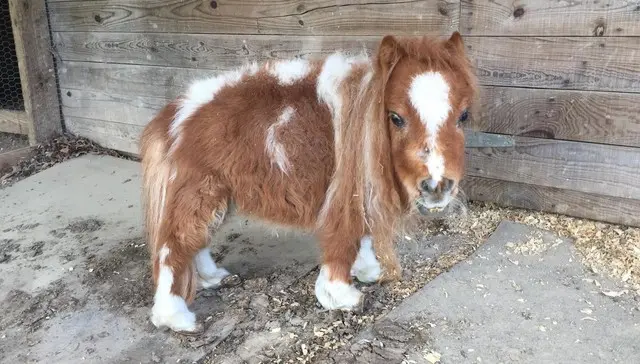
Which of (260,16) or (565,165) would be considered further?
(260,16)

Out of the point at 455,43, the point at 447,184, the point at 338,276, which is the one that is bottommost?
the point at 338,276

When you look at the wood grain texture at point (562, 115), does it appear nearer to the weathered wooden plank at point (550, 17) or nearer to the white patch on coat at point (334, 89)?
the weathered wooden plank at point (550, 17)

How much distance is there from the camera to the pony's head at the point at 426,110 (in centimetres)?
200

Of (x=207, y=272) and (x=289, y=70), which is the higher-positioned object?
(x=289, y=70)

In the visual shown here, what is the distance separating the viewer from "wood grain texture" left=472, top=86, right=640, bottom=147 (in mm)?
2870

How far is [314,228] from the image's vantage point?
8.13 feet

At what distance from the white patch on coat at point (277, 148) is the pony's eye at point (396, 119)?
478mm

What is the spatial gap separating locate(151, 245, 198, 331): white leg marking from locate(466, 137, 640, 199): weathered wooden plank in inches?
80.8

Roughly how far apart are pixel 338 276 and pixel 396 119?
817 millimetres

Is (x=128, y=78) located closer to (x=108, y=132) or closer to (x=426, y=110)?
(x=108, y=132)

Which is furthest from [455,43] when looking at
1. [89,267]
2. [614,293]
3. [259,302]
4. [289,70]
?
[89,267]

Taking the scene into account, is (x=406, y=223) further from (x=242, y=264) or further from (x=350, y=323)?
(x=242, y=264)

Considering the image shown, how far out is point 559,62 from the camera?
9.64ft

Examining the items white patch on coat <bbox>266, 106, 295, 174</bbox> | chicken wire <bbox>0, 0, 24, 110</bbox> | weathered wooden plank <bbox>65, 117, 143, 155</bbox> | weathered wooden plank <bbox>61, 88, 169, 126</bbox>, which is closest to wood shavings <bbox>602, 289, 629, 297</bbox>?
white patch on coat <bbox>266, 106, 295, 174</bbox>
